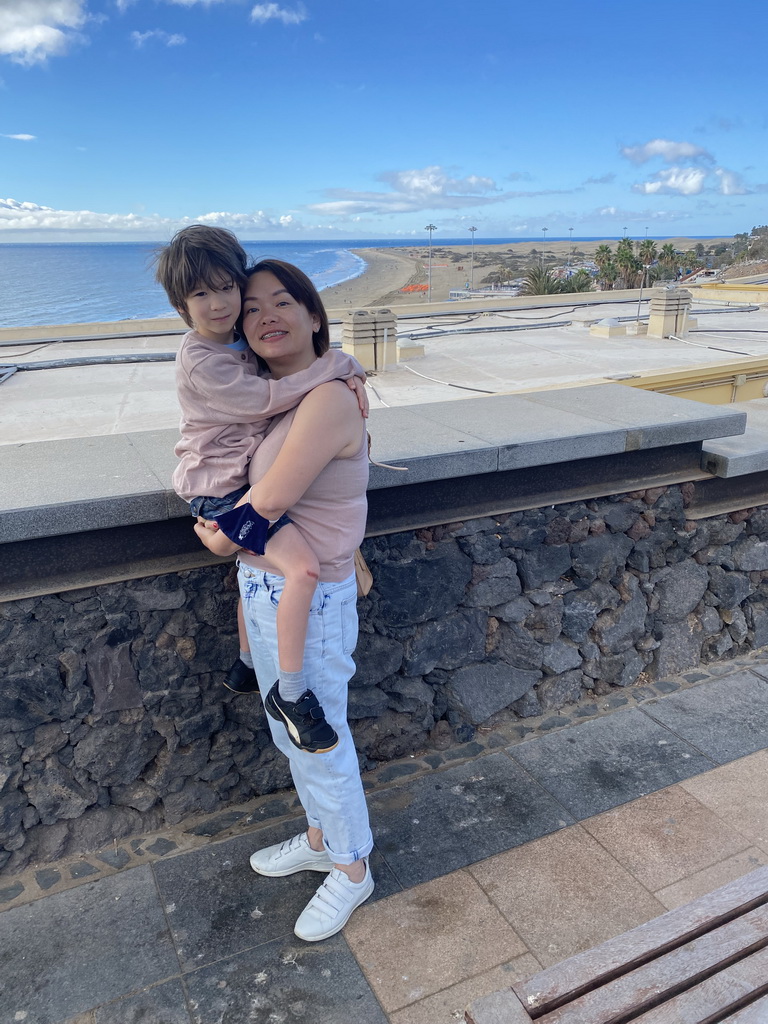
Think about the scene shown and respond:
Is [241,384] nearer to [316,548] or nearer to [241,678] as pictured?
[316,548]

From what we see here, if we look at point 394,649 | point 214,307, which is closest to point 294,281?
point 214,307

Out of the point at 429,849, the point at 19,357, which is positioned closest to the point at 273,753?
the point at 429,849

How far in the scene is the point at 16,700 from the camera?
9.24ft

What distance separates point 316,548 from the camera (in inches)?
92.7

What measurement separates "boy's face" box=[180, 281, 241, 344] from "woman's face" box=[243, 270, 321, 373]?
0.05 meters

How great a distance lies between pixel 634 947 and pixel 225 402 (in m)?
1.79

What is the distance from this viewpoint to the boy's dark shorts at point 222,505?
2.31 m

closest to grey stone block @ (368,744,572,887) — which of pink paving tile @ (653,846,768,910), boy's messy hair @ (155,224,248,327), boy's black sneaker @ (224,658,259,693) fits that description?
pink paving tile @ (653,846,768,910)

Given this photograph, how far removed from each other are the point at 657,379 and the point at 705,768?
22.6 ft

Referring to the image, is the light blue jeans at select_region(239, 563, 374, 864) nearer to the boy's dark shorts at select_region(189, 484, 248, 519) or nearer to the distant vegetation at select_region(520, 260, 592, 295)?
the boy's dark shorts at select_region(189, 484, 248, 519)

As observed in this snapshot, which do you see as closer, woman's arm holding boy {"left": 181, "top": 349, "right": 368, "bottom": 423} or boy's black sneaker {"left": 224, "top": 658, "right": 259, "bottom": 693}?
woman's arm holding boy {"left": 181, "top": 349, "right": 368, "bottom": 423}

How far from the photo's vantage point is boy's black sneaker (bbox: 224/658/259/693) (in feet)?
9.61

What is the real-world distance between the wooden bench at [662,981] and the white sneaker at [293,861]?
1.28 meters

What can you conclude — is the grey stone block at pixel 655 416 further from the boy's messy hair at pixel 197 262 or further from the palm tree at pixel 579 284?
the palm tree at pixel 579 284
